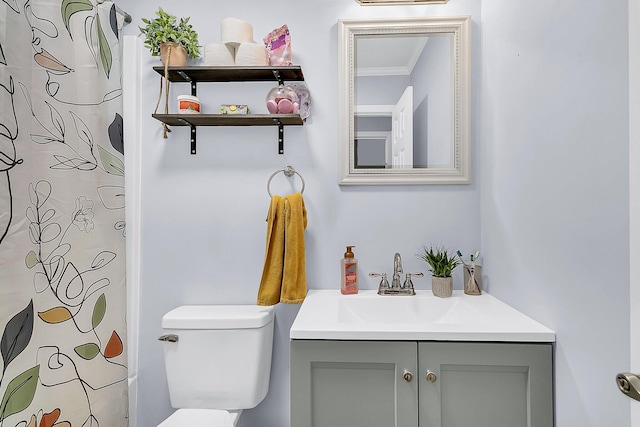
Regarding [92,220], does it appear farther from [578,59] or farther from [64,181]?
[578,59]

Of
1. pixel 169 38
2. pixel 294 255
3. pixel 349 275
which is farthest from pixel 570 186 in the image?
pixel 169 38

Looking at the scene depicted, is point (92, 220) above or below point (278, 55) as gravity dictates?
below

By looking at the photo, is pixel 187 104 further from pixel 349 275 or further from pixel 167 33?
pixel 349 275

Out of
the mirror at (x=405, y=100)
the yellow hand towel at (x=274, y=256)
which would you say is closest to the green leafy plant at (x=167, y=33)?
the mirror at (x=405, y=100)

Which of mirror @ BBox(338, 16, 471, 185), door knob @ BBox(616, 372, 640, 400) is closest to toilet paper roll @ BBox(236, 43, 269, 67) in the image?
mirror @ BBox(338, 16, 471, 185)

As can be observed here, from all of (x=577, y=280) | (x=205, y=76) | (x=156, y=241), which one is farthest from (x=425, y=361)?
(x=205, y=76)

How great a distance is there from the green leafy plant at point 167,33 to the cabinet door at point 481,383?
1470 millimetres

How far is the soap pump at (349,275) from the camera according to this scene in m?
1.56

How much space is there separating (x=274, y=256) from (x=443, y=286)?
2.25 ft

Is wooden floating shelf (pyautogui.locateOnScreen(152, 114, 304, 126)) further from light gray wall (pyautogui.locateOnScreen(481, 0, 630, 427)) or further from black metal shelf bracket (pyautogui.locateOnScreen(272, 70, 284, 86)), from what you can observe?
light gray wall (pyautogui.locateOnScreen(481, 0, 630, 427))

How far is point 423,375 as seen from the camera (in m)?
1.06

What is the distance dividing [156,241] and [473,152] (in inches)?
56.7

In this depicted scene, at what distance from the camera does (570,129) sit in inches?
38.0

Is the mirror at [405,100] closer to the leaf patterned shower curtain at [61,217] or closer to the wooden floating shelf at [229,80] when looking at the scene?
the wooden floating shelf at [229,80]
